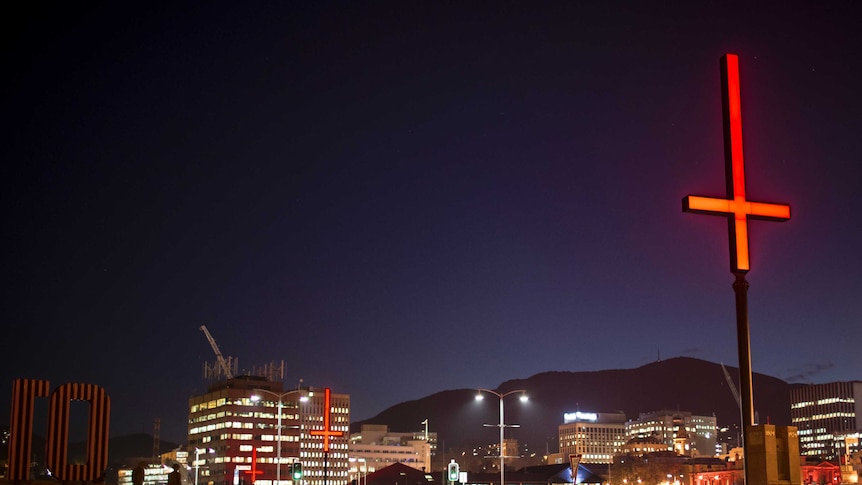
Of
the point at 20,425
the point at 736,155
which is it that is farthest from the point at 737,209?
the point at 20,425

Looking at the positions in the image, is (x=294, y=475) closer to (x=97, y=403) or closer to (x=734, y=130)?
(x=97, y=403)

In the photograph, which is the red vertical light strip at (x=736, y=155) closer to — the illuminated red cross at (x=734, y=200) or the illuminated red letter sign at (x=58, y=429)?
the illuminated red cross at (x=734, y=200)

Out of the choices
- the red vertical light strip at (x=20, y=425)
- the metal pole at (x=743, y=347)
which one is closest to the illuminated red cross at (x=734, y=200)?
the metal pole at (x=743, y=347)

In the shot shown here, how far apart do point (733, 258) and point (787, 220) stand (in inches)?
127

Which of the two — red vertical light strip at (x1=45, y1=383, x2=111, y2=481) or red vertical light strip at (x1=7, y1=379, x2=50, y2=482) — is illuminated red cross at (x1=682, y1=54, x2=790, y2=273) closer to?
red vertical light strip at (x1=45, y1=383, x2=111, y2=481)

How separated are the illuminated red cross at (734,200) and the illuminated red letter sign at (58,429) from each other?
2285cm

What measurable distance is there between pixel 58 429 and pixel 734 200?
2540 centimetres

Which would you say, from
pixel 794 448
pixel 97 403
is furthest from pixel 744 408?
pixel 97 403

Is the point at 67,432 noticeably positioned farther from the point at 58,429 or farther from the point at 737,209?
the point at 737,209

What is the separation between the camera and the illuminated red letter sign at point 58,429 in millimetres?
36969

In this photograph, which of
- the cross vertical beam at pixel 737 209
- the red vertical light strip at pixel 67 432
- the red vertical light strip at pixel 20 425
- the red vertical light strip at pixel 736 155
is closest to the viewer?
the cross vertical beam at pixel 737 209

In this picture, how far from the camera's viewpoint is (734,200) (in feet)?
98.7

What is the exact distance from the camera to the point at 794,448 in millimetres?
27453

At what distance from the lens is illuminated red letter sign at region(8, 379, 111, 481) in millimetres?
36969
